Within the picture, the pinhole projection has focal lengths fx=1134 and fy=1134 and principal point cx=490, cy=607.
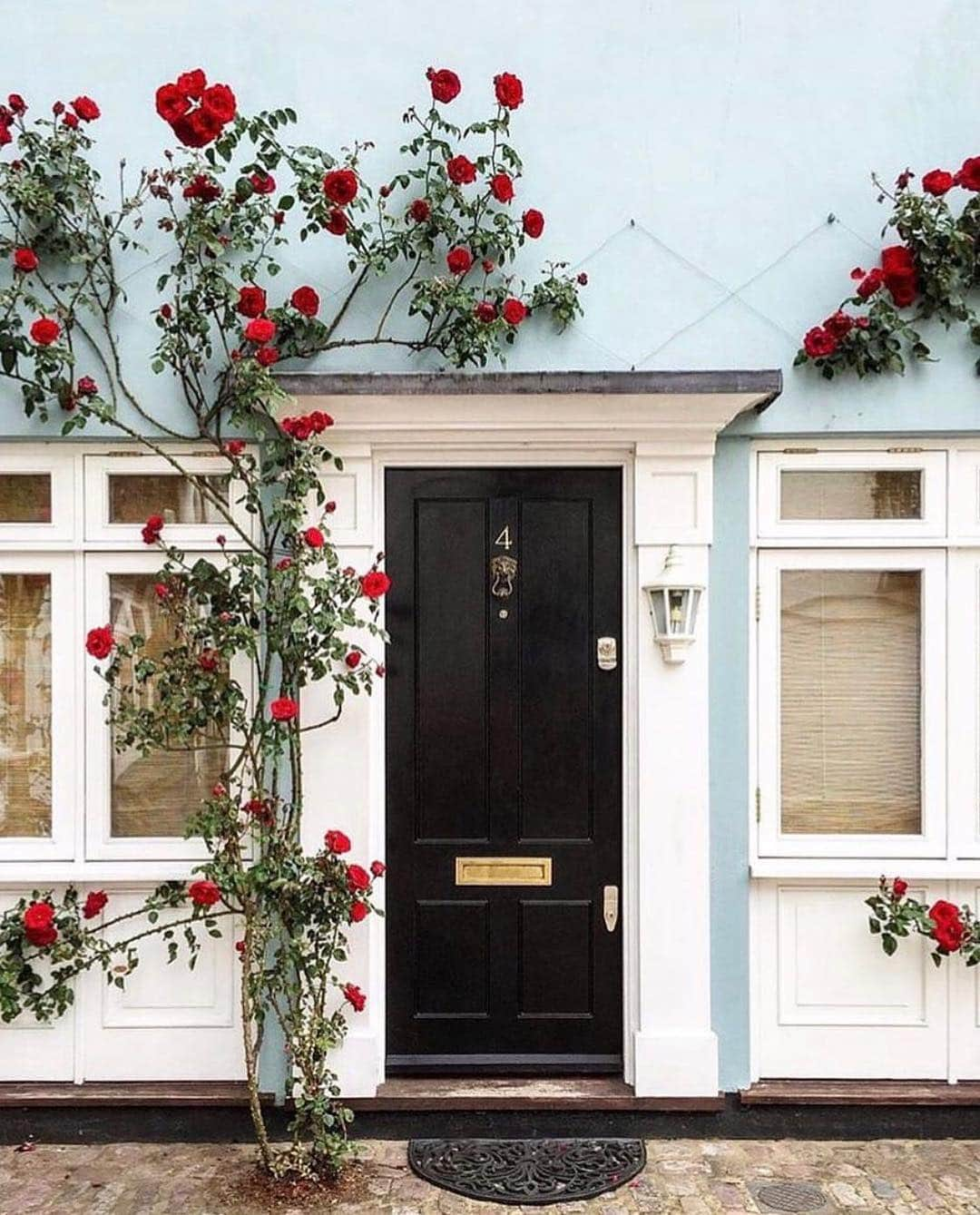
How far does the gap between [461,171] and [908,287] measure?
5.84 ft

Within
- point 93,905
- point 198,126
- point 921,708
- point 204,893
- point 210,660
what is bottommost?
point 93,905

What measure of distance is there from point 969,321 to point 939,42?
1121 mm

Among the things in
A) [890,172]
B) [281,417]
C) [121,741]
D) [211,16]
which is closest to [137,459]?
[281,417]

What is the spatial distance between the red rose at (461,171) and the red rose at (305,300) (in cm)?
69

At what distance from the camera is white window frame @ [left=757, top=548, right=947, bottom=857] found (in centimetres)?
448

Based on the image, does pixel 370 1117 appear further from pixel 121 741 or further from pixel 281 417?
pixel 281 417

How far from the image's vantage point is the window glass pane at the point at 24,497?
14.9 ft

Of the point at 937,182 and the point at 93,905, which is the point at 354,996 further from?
the point at 937,182

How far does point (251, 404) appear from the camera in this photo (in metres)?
4.21

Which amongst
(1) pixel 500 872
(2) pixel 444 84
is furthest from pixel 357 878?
(2) pixel 444 84

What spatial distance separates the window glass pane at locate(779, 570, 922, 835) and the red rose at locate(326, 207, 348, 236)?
7.18 feet

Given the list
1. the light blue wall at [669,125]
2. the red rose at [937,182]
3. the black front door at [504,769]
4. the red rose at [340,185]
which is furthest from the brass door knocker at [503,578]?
the red rose at [937,182]

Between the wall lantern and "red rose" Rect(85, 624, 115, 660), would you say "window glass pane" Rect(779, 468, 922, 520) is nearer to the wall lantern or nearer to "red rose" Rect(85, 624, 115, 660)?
the wall lantern

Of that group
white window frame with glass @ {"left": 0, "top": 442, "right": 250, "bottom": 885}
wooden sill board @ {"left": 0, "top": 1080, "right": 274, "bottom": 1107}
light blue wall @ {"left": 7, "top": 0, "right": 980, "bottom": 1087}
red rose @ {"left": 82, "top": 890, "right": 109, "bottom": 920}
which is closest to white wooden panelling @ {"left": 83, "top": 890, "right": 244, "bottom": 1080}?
wooden sill board @ {"left": 0, "top": 1080, "right": 274, "bottom": 1107}
